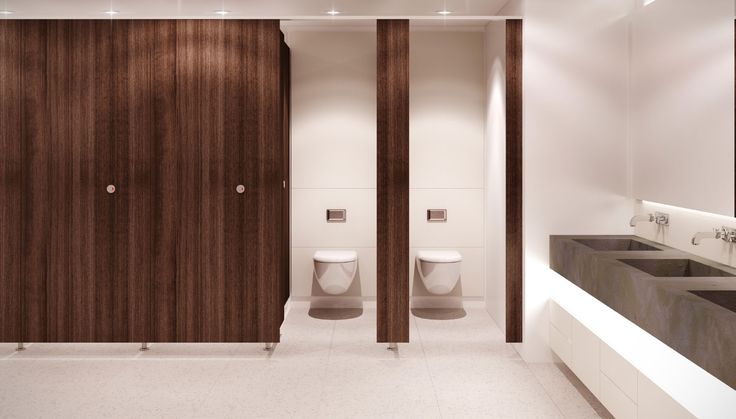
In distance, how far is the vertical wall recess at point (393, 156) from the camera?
4344mm

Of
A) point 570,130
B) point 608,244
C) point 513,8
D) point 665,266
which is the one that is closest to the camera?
point 665,266

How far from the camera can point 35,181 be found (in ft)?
14.3


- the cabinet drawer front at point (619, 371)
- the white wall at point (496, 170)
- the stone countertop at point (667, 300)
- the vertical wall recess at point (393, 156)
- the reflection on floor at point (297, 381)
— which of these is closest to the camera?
the stone countertop at point (667, 300)

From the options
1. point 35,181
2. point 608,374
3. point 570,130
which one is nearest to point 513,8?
point 570,130

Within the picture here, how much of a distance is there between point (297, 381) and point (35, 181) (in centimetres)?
206

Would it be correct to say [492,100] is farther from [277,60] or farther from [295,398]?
[295,398]

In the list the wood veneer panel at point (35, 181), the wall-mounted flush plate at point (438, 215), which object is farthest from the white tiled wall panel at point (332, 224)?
the wood veneer panel at point (35, 181)

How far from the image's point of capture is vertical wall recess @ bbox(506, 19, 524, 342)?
4297mm

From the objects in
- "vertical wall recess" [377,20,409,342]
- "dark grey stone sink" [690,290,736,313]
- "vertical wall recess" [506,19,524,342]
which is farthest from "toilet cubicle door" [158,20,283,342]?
"dark grey stone sink" [690,290,736,313]

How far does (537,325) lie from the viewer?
14.3ft

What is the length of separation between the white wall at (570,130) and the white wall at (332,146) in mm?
1794

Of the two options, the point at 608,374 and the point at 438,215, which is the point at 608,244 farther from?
the point at 438,215

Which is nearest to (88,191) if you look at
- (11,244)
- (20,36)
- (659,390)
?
(11,244)

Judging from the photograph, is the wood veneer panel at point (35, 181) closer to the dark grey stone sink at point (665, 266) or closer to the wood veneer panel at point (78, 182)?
the wood veneer panel at point (78, 182)
